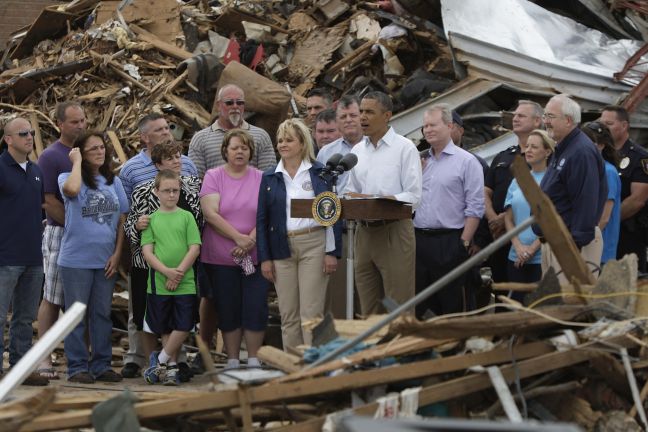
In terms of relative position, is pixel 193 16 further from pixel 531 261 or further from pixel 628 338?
pixel 628 338

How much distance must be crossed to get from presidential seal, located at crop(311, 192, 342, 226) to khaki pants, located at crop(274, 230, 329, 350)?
617 mm

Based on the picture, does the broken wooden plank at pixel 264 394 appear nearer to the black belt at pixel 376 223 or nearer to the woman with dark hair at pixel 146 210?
the black belt at pixel 376 223

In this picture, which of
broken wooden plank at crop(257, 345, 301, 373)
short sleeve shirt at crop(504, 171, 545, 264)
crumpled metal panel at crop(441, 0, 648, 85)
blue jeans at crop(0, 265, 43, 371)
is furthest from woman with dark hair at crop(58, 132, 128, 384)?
crumpled metal panel at crop(441, 0, 648, 85)

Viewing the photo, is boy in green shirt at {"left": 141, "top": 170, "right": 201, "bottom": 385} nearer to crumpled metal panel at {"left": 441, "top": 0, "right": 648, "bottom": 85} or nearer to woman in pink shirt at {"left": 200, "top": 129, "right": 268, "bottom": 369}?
woman in pink shirt at {"left": 200, "top": 129, "right": 268, "bottom": 369}

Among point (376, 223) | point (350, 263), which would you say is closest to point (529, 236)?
point (376, 223)

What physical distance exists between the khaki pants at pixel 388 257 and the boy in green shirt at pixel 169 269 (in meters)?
1.31

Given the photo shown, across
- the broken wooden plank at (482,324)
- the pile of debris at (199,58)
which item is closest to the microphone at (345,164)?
the broken wooden plank at (482,324)

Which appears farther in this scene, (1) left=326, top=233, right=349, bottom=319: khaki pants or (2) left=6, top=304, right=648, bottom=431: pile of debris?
(1) left=326, top=233, right=349, bottom=319: khaki pants

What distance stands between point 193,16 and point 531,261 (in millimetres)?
8324

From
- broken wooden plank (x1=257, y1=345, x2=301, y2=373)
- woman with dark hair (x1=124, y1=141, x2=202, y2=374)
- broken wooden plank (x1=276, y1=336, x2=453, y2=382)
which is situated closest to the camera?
broken wooden plank (x1=276, y1=336, x2=453, y2=382)

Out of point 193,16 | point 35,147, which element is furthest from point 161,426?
point 193,16

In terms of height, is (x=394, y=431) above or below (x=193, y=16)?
below

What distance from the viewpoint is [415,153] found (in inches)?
374

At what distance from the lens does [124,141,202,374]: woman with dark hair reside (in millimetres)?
10008
